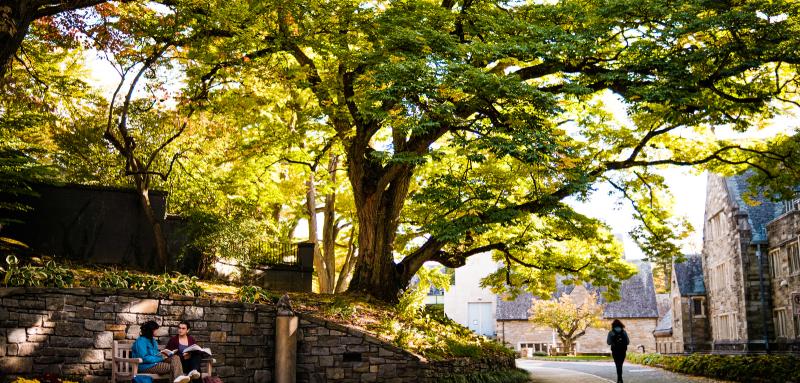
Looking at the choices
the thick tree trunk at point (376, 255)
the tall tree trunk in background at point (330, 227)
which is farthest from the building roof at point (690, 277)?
the thick tree trunk at point (376, 255)

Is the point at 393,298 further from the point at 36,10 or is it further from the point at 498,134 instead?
the point at 36,10

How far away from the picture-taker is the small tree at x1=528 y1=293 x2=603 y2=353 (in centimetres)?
4516

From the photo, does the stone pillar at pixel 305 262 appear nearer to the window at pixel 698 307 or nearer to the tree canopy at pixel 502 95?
the tree canopy at pixel 502 95

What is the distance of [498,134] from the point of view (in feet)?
48.2

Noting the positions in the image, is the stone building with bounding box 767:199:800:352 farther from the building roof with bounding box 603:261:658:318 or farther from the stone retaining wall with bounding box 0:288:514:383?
the building roof with bounding box 603:261:658:318

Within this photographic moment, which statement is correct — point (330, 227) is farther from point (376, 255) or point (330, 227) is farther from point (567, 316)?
point (567, 316)

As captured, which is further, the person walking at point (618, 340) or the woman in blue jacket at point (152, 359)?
the person walking at point (618, 340)

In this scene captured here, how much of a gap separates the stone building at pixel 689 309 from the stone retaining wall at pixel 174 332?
87.9 feet

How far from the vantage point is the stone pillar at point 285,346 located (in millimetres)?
13695

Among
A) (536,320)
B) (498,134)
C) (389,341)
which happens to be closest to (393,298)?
(389,341)

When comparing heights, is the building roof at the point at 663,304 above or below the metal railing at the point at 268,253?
below

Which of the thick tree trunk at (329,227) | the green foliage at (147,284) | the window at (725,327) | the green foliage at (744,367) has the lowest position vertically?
the green foliage at (744,367)

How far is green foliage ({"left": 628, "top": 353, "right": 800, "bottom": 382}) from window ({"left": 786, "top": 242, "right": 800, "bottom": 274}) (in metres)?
5.43

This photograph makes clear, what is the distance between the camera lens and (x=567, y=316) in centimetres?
4522
